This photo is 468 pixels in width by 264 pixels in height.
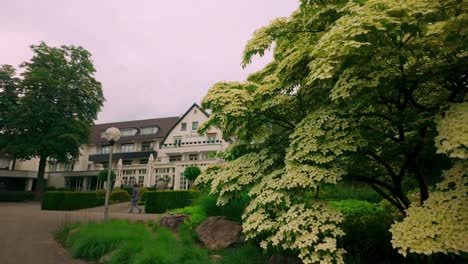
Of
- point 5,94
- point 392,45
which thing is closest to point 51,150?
point 5,94

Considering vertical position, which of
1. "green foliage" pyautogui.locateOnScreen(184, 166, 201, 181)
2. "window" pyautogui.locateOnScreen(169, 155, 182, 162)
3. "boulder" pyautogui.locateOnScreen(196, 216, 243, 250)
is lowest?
"boulder" pyautogui.locateOnScreen(196, 216, 243, 250)

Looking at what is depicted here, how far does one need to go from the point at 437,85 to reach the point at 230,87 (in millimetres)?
4101

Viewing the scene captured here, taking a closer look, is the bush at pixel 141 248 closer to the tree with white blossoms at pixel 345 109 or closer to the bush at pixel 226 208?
the bush at pixel 226 208

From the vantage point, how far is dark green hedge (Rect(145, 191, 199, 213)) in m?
17.4

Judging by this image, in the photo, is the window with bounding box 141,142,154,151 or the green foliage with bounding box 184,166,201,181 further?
the window with bounding box 141,142,154,151

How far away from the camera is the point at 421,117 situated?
482 cm

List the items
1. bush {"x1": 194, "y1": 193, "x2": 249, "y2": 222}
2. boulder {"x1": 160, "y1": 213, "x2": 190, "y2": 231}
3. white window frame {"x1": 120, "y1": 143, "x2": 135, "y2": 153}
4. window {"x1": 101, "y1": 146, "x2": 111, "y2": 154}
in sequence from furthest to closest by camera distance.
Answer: window {"x1": 101, "y1": 146, "x2": 111, "y2": 154}
white window frame {"x1": 120, "y1": 143, "x2": 135, "y2": 153}
boulder {"x1": 160, "y1": 213, "x2": 190, "y2": 231}
bush {"x1": 194, "y1": 193, "x2": 249, "y2": 222}

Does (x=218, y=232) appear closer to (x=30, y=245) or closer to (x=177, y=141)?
(x=30, y=245)

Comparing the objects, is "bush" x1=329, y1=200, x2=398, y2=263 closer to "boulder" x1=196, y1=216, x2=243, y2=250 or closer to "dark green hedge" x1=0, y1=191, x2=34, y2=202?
"boulder" x1=196, y1=216, x2=243, y2=250

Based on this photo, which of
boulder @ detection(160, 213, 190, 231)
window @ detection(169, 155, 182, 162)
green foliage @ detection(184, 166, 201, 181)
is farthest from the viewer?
window @ detection(169, 155, 182, 162)

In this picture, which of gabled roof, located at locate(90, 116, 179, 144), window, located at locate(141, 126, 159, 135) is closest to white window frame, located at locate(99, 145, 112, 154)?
gabled roof, located at locate(90, 116, 179, 144)

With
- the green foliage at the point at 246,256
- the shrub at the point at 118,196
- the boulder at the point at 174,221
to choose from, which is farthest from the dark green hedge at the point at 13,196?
the green foliage at the point at 246,256

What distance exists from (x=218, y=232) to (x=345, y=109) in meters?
5.44

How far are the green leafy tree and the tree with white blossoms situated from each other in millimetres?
28612
